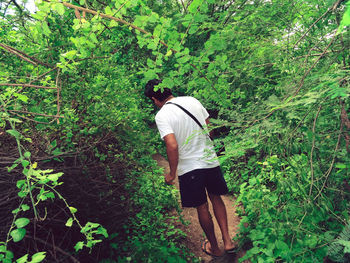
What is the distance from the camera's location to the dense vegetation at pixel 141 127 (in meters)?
1.44

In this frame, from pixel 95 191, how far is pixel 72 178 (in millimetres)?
398

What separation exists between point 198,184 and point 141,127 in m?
1.48

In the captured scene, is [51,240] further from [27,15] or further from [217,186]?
[27,15]

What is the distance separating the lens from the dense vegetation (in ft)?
4.72

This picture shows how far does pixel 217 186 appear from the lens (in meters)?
2.92

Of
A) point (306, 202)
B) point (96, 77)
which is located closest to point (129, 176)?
point (96, 77)

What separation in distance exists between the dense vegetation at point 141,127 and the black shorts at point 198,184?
30cm

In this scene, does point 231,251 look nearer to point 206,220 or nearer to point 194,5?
point 206,220

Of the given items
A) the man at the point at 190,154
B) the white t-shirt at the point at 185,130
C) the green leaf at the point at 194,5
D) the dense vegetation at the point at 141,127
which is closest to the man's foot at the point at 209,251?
the man at the point at 190,154

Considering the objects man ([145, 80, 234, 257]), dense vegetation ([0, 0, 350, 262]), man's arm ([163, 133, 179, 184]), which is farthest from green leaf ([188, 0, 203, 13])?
man's arm ([163, 133, 179, 184])

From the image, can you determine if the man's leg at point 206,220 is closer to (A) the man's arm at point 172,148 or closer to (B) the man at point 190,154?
(B) the man at point 190,154

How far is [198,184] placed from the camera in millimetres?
2766

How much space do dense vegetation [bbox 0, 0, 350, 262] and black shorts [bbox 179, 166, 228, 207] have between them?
0.99ft

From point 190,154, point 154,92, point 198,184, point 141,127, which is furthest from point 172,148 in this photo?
point 141,127
